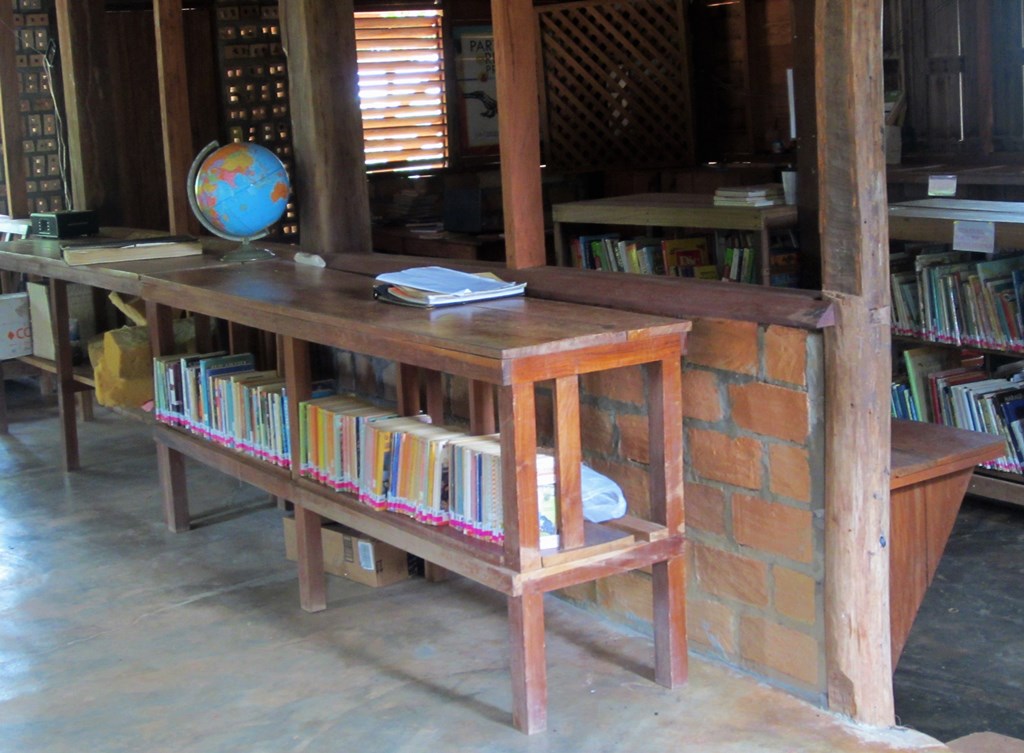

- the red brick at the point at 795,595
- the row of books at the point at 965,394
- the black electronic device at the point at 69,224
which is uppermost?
the black electronic device at the point at 69,224

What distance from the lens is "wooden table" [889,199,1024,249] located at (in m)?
4.84

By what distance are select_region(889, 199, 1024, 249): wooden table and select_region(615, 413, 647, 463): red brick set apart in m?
2.04

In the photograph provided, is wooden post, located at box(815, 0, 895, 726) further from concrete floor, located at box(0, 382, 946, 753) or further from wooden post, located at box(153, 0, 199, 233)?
wooden post, located at box(153, 0, 199, 233)

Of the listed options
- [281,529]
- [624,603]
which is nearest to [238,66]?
[281,529]

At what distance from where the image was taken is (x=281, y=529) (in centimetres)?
485

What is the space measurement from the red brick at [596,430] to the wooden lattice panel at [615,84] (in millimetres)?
5289

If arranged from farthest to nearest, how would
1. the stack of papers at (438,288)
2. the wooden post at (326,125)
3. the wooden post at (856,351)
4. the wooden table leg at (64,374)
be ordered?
the wooden table leg at (64,374) → the wooden post at (326,125) → the stack of papers at (438,288) → the wooden post at (856,351)

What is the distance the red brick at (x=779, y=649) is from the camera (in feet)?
10.6

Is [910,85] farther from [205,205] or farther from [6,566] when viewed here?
[6,566]

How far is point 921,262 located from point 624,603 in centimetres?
230

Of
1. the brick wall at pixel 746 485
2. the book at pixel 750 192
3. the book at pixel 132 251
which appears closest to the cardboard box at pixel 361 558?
the brick wall at pixel 746 485

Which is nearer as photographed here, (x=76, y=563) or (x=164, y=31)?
(x=76, y=563)

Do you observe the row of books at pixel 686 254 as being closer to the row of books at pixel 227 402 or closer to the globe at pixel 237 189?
the globe at pixel 237 189

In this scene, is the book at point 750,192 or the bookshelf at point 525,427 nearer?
the bookshelf at point 525,427
